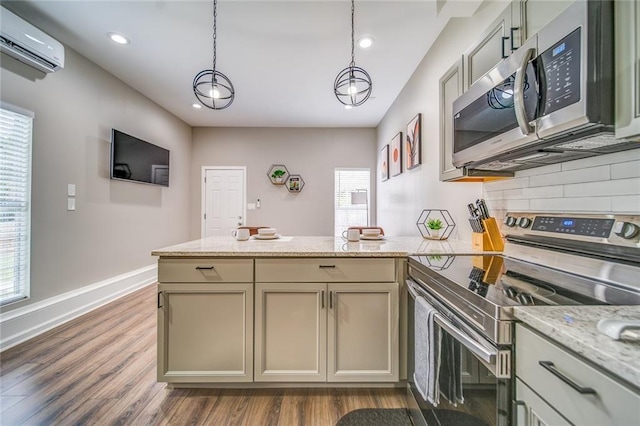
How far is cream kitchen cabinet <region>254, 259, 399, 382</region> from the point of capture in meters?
1.65

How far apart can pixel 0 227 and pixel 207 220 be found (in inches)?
129

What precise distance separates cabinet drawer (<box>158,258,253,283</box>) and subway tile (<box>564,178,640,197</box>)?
5.35 feet

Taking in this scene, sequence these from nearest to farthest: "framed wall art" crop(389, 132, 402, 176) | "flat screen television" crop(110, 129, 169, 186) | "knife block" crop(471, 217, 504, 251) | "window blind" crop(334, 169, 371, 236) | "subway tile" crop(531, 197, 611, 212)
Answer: "subway tile" crop(531, 197, 611, 212) < "knife block" crop(471, 217, 504, 251) < "flat screen television" crop(110, 129, 169, 186) < "framed wall art" crop(389, 132, 402, 176) < "window blind" crop(334, 169, 371, 236)

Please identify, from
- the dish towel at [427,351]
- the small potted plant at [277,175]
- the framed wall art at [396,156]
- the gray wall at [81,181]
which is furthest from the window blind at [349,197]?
the dish towel at [427,351]

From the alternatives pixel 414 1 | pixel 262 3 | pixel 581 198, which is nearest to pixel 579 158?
pixel 581 198

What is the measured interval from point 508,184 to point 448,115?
0.57 meters

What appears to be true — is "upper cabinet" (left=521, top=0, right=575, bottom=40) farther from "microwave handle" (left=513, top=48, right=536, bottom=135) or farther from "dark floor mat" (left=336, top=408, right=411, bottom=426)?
"dark floor mat" (left=336, top=408, right=411, bottom=426)

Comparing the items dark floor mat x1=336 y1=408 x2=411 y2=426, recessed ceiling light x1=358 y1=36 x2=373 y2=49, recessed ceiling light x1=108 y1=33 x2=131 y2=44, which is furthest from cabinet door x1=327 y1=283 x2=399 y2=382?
recessed ceiling light x1=108 y1=33 x2=131 y2=44

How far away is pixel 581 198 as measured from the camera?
117 centimetres

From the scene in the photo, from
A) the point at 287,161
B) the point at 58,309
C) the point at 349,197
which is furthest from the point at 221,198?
the point at 58,309

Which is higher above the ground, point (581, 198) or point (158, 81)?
point (158, 81)

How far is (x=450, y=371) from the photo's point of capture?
1.05 metres

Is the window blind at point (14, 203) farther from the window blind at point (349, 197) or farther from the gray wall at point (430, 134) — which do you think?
the window blind at point (349, 197)

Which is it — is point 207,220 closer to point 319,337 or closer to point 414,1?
point 319,337
